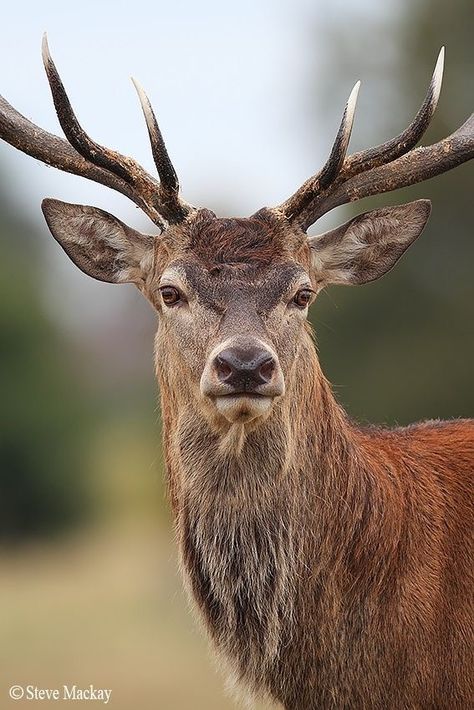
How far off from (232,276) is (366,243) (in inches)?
45.2

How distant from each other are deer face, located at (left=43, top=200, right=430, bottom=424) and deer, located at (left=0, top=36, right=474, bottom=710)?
0.03 ft

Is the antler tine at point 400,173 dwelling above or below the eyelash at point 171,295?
above

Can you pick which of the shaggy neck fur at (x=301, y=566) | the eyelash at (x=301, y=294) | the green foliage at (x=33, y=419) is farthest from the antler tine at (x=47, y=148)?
the green foliage at (x=33, y=419)

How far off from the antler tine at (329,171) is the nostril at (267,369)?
1194 millimetres

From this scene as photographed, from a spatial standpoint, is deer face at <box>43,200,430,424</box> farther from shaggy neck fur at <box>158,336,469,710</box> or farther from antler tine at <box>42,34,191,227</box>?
shaggy neck fur at <box>158,336,469,710</box>

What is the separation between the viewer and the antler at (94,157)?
654 cm

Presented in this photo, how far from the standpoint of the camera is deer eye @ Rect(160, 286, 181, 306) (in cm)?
637

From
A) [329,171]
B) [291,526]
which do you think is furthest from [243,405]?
[329,171]

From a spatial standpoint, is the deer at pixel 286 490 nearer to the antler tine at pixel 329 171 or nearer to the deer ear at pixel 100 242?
the antler tine at pixel 329 171

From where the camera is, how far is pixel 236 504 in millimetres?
6152
